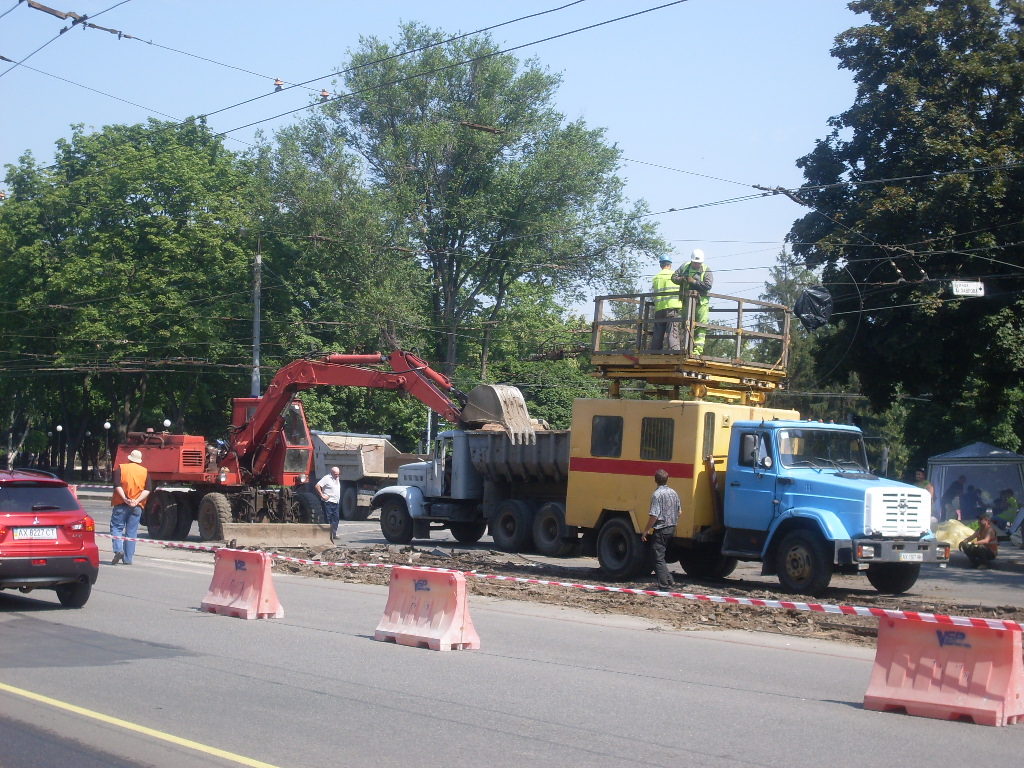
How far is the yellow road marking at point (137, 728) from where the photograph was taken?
21.8 ft

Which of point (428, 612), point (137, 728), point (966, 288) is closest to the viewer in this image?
point (137, 728)

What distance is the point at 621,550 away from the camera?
18312 millimetres

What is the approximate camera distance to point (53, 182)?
53.0 m

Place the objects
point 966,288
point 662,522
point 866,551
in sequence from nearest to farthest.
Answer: point 866,551 < point 662,522 < point 966,288

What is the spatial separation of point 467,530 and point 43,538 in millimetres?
13066

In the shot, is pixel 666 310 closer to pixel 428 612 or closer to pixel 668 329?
pixel 668 329

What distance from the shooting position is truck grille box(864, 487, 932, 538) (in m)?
15.4

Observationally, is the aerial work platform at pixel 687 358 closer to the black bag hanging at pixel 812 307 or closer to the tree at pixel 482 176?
the black bag hanging at pixel 812 307

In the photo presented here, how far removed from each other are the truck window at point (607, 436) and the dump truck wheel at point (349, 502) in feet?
63.5

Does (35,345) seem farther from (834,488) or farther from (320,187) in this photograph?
(834,488)

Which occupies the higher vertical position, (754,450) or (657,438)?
(657,438)

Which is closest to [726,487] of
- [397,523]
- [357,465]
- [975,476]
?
[397,523]

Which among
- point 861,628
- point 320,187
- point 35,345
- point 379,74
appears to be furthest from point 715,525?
point 35,345

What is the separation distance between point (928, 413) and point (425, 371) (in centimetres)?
3104
